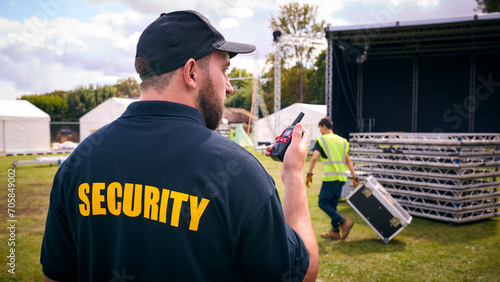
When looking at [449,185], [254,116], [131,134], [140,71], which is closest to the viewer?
[131,134]

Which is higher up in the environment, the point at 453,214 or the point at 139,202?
the point at 139,202

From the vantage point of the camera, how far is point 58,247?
1.35 meters

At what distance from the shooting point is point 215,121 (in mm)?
1361

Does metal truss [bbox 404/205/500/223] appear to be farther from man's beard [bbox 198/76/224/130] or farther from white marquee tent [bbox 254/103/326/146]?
white marquee tent [bbox 254/103/326/146]

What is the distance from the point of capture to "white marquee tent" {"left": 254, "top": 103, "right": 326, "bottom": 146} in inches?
1025

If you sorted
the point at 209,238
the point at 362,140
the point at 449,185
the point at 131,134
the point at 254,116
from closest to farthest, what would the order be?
the point at 209,238 → the point at 131,134 → the point at 449,185 → the point at 362,140 → the point at 254,116

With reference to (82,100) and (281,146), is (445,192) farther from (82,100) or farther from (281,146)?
(82,100)

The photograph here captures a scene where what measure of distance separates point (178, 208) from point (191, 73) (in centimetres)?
50

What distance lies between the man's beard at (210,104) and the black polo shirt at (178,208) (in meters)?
0.09

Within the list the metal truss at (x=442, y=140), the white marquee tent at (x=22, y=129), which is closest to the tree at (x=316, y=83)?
the white marquee tent at (x=22, y=129)

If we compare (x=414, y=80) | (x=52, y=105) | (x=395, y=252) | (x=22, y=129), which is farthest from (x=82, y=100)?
(x=395, y=252)

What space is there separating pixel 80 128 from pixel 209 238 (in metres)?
31.3

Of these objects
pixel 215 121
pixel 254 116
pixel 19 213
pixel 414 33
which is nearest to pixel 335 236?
pixel 215 121

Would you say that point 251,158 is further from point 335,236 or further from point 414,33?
point 414,33
